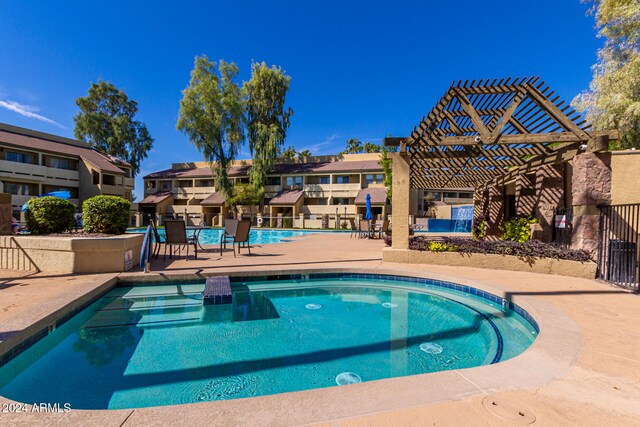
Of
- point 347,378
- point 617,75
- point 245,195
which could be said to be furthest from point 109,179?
point 617,75

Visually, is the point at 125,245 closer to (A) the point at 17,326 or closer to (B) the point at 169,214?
(A) the point at 17,326

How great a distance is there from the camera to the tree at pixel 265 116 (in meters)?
34.5

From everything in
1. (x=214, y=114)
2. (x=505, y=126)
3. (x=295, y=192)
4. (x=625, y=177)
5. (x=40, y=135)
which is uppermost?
(x=214, y=114)

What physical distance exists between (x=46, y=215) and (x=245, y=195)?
2641cm

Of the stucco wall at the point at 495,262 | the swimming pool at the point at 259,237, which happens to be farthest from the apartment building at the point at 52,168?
the stucco wall at the point at 495,262

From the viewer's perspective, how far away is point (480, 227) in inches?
547

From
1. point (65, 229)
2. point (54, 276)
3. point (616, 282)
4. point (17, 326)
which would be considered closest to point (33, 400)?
point (17, 326)

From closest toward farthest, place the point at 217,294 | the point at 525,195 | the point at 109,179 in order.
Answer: the point at 217,294
the point at 525,195
the point at 109,179

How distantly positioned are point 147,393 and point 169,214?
40129 mm

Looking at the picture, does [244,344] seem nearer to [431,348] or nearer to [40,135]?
[431,348]

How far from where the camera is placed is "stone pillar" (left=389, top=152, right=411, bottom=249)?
8.47 meters

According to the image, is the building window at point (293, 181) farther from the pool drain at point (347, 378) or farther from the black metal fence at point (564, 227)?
the pool drain at point (347, 378)

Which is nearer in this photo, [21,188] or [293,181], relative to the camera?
[21,188]

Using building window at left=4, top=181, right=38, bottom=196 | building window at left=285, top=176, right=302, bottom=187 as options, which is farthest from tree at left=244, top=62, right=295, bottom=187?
building window at left=4, top=181, right=38, bottom=196
